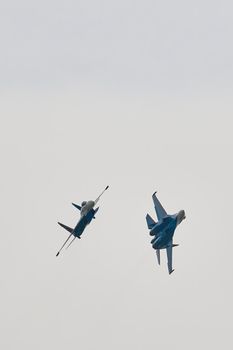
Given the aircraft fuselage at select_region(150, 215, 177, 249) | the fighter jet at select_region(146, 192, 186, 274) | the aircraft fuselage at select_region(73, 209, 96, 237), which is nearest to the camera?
the aircraft fuselage at select_region(73, 209, 96, 237)

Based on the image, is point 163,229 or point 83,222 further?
point 163,229

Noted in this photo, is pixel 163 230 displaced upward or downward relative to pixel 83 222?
upward

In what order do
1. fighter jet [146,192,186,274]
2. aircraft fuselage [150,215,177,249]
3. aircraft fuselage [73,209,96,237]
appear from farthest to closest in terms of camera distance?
fighter jet [146,192,186,274] < aircraft fuselage [150,215,177,249] < aircraft fuselage [73,209,96,237]

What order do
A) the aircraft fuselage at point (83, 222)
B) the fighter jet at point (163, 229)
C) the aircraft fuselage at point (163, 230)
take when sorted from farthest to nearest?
the fighter jet at point (163, 229) < the aircraft fuselage at point (163, 230) < the aircraft fuselage at point (83, 222)

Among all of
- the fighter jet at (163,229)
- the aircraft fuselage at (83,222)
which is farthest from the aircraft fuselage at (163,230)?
the aircraft fuselage at (83,222)

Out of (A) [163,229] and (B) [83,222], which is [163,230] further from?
(B) [83,222]

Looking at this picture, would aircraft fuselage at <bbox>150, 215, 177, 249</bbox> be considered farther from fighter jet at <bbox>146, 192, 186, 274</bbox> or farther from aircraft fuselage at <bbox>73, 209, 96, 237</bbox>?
aircraft fuselage at <bbox>73, 209, 96, 237</bbox>

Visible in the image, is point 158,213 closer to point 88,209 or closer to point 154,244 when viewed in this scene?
point 154,244

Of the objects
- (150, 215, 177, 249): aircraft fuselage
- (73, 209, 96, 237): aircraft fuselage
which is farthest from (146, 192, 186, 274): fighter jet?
(73, 209, 96, 237): aircraft fuselage

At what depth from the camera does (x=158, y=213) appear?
175 m

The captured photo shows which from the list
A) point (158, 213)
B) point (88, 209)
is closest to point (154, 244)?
point (158, 213)

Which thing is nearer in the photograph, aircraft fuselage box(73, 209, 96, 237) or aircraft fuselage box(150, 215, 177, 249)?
aircraft fuselage box(73, 209, 96, 237)

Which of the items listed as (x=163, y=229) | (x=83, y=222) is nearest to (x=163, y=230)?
(x=163, y=229)

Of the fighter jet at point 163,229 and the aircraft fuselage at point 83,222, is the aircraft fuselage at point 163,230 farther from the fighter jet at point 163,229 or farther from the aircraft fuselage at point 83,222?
the aircraft fuselage at point 83,222
